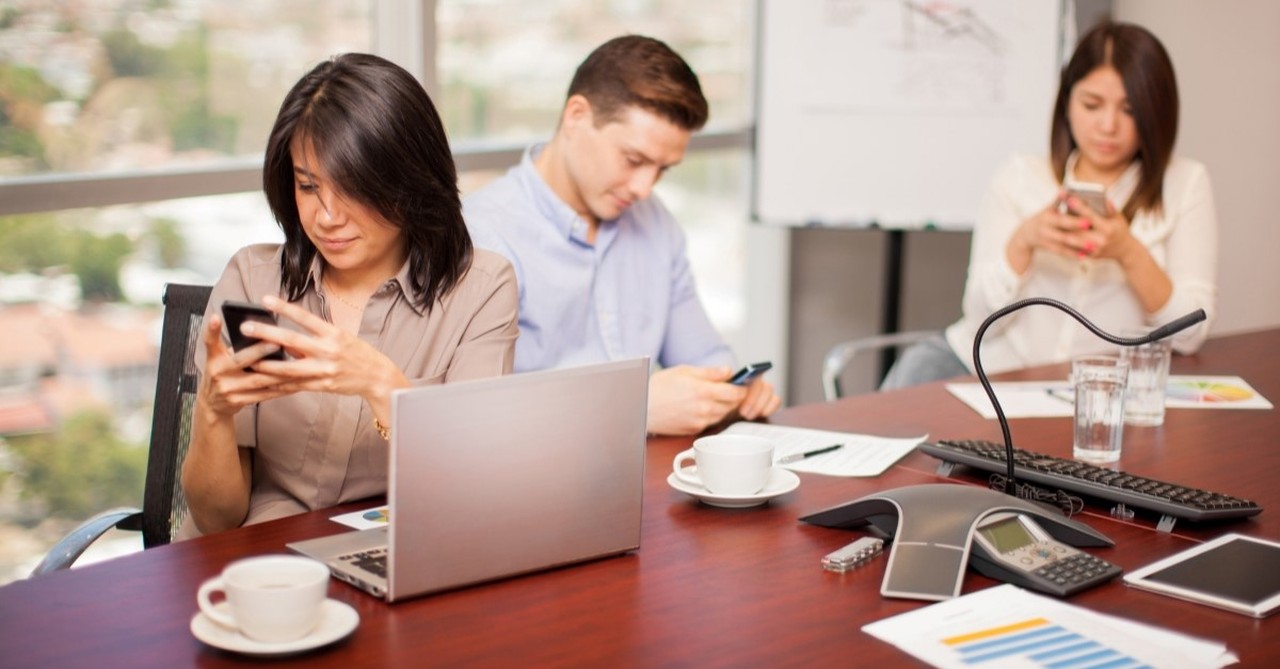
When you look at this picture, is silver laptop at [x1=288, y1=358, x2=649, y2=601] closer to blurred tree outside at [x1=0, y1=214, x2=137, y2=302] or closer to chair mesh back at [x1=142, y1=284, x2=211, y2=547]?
chair mesh back at [x1=142, y1=284, x2=211, y2=547]

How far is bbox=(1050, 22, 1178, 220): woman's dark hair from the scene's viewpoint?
2.80 meters

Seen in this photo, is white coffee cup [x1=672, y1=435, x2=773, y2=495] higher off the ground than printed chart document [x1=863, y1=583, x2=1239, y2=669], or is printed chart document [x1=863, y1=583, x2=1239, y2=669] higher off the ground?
white coffee cup [x1=672, y1=435, x2=773, y2=495]

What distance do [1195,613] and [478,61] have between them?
8.61ft

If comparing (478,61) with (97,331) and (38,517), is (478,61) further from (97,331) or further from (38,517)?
(38,517)

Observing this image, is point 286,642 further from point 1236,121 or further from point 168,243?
point 1236,121

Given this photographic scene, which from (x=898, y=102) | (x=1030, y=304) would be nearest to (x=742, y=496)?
(x=1030, y=304)

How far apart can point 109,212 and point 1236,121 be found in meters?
3.09

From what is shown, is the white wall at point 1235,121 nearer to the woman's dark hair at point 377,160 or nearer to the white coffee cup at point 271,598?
the woman's dark hair at point 377,160

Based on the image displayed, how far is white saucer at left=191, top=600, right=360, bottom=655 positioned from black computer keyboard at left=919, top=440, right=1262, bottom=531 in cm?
92

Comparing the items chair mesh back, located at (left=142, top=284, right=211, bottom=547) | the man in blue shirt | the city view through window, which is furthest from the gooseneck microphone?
the city view through window

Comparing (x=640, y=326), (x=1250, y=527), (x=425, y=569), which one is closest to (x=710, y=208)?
(x=640, y=326)

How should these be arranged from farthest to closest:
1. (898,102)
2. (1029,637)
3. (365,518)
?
(898,102) → (365,518) → (1029,637)

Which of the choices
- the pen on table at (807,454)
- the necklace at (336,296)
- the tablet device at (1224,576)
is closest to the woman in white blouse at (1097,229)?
the pen on table at (807,454)

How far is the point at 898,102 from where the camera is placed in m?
A: 3.85
